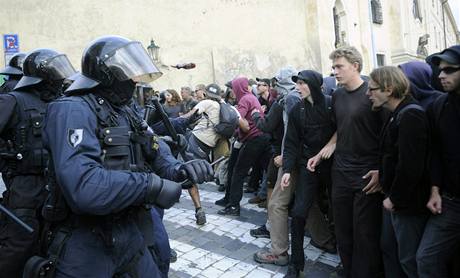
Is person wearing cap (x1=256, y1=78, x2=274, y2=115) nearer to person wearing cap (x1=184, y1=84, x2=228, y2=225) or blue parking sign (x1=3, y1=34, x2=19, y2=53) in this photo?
person wearing cap (x1=184, y1=84, x2=228, y2=225)

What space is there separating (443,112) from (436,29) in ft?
150

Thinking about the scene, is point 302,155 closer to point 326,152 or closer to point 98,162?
point 326,152

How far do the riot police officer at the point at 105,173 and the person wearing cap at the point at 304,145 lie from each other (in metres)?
1.58

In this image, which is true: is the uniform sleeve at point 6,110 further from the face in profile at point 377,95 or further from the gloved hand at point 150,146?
the face in profile at point 377,95

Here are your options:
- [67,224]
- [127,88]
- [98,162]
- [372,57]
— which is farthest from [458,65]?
[372,57]

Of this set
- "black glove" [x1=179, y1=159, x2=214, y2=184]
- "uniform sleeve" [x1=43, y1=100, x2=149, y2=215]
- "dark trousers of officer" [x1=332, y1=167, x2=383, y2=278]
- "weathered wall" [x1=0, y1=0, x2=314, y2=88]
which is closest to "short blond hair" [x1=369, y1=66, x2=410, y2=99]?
"dark trousers of officer" [x1=332, y1=167, x2=383, y2=278]

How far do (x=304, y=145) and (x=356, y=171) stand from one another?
655 millimetres

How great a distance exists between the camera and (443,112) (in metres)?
2.50

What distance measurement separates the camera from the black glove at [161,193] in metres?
1.89

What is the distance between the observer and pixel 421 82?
2.89 m

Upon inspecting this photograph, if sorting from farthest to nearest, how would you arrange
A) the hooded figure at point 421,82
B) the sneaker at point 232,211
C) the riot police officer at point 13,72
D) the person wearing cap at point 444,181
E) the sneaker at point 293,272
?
the sneaker at point 232,211 → the sneaker at point 293,272 → the riot police officer at point 13,72 → the hooded figure at point 421,82 → the person wearing cap at point 444,181

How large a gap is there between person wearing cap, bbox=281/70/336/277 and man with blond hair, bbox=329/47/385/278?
0.83ft

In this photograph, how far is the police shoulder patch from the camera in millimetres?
1813

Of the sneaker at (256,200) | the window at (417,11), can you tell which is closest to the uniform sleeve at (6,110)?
the sneaker at (256,200)
